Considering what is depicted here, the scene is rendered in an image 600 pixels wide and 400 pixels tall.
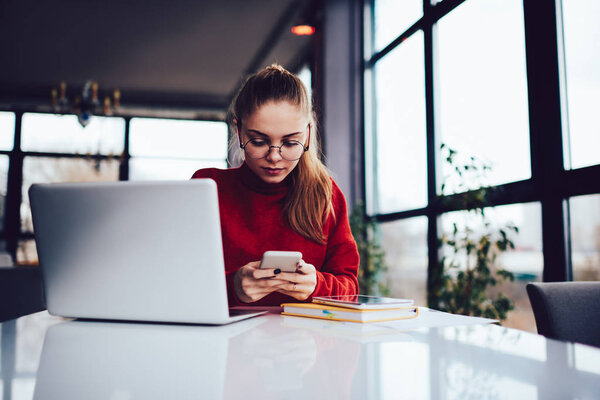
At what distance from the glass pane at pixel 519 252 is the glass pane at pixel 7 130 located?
22.7 feet

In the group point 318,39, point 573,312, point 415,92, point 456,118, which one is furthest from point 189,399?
point 318,39

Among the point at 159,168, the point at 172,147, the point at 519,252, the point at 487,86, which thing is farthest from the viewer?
the point at 172,147

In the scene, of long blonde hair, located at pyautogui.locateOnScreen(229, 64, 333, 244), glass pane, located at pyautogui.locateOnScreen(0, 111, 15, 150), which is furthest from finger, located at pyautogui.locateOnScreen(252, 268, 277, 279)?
glass pane, located at pyautogui.locateOnScreen(0, 111, 15, 150)

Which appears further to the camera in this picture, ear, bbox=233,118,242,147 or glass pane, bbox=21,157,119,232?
glass pane, bbox=21,157,119,232

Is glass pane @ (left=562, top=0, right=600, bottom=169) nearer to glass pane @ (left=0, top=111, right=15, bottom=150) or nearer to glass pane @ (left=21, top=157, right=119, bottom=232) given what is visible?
glass pane @ (left=21, top=157, right=119, bottom=232)

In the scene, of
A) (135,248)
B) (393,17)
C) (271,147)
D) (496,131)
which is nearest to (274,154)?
(271,147)

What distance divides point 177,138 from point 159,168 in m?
0.58

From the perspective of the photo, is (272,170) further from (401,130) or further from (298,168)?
Result: (401,130)

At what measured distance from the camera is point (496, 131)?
267 centimetres

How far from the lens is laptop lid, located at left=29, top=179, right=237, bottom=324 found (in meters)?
0.84

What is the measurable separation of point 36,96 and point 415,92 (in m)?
6.07

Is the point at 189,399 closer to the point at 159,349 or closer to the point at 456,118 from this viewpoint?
the point at 159,349

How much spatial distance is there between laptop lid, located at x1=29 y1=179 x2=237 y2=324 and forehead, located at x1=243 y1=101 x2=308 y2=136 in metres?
0.51

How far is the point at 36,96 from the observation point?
718cm
